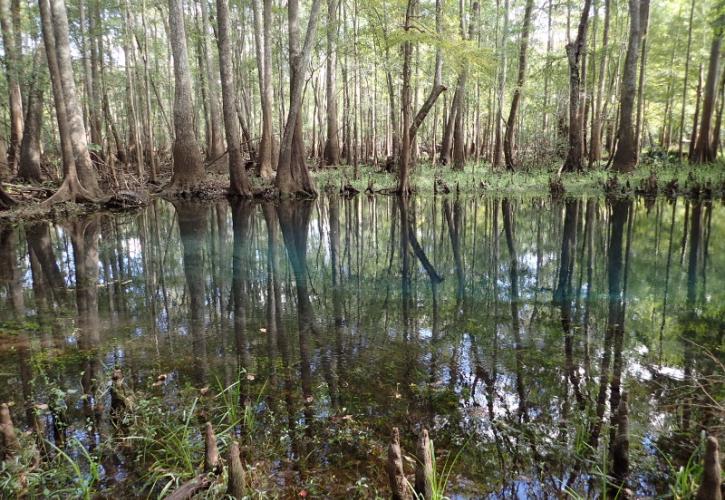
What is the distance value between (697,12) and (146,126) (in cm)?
2573

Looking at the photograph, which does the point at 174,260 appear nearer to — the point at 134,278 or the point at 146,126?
the point at 134,278

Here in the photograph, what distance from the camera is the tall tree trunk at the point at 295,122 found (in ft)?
42.1

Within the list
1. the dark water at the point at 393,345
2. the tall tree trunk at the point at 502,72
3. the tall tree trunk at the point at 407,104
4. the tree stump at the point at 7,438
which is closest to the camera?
the tree stump at the point at 7,438

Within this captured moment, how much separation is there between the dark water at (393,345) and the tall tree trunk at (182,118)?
619 cm

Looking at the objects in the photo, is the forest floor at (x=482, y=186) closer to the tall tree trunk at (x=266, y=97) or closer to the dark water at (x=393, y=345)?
the tall tree trunk at (x=266, y=97)

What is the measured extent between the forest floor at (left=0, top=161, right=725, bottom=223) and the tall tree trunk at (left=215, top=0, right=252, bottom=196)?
63cm

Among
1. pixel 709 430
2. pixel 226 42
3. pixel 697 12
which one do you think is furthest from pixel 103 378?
pixel 697 12

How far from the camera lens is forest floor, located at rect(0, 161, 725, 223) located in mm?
12609

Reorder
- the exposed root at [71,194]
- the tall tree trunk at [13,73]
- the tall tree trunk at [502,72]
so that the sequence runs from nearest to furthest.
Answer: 1. the exposed root at [71,194]
2. the tall tree trunk at [13,73]
3. the tall tree trunk at [502,72]

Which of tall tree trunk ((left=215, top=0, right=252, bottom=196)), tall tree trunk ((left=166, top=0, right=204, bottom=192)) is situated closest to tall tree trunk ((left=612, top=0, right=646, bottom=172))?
tall tree trunk ((left=215, top=0, right=252, bottom=196))

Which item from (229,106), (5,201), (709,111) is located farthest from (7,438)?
(709,111)

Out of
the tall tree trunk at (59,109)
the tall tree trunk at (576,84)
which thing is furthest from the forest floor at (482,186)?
the tall tree trunk at (576,84)

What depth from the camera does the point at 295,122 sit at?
45.0ft

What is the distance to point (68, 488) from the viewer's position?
7.54 ft
